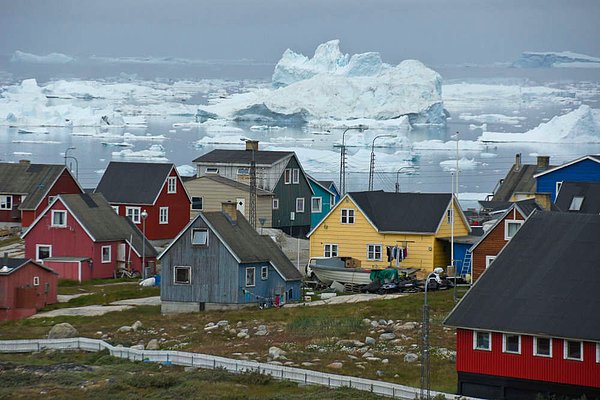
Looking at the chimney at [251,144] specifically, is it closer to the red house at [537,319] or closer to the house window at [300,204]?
the house window at [300,204]

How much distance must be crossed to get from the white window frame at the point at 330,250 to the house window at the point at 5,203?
1855cm

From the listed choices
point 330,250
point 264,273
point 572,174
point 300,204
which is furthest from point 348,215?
point 300,204

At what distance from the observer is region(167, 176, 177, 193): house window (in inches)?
2283

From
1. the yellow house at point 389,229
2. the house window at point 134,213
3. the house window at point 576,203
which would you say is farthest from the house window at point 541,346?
the house window at point 134,213

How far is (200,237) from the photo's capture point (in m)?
40.1

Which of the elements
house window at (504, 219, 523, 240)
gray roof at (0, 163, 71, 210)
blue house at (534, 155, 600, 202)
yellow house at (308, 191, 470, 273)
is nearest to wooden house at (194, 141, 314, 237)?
gray roof at (0, 163, 71, 210)

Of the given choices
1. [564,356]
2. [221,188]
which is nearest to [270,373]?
[564,356]

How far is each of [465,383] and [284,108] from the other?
553ft

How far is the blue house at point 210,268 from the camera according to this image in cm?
3984

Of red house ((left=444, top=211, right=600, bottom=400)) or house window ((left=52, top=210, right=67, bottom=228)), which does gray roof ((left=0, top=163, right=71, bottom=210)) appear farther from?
red house ((left=444, top=211, right=600, bottom=400))

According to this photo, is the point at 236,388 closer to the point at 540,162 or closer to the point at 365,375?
the point at 365,375

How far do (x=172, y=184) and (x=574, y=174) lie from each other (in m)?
17.4

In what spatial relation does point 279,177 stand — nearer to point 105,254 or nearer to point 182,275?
point 105,254

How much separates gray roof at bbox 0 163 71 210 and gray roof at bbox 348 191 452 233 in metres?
17.1
